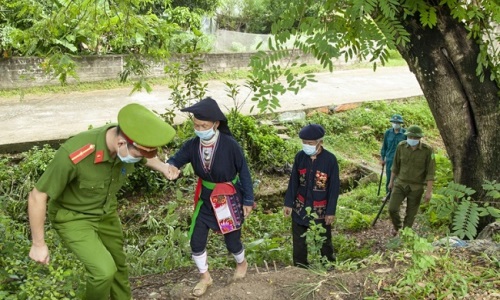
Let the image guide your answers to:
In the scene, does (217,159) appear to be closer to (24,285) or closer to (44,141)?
(24,285)

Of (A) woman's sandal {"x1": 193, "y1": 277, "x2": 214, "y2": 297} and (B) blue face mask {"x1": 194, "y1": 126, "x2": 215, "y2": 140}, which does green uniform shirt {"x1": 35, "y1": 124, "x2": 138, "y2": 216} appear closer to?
(B) blue face mask {"x1": 194, "y1": 126, "x2": 215, "y2": 140}

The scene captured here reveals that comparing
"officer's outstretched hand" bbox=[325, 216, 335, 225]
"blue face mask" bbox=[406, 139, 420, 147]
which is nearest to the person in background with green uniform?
"blue face mask" bbox=[406, 139, 420, 147]

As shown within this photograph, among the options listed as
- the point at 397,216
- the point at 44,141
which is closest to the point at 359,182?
Result: the point at 397,216

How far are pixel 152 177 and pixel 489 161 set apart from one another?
520 cm

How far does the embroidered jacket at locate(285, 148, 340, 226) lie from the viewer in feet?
16.6

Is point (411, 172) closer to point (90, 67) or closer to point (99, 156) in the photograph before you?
point (99, 156)

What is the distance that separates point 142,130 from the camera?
3439 millimetres

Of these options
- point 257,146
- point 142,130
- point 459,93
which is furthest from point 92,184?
point 257,146

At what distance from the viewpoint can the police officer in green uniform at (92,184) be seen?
11.2 ft

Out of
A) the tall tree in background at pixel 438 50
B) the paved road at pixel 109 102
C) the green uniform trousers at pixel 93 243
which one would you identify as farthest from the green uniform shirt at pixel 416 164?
the paved road at pixel 109 102

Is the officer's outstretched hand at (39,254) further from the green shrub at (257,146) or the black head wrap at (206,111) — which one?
the green shrub at (257,146)

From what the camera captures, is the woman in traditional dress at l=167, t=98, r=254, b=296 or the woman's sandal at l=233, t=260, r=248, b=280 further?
the woman's sandal at l=233, t=260, r=248, b=280

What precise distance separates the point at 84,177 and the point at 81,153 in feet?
0.62

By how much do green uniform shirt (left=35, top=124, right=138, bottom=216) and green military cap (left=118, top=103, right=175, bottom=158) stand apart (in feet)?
0.86
